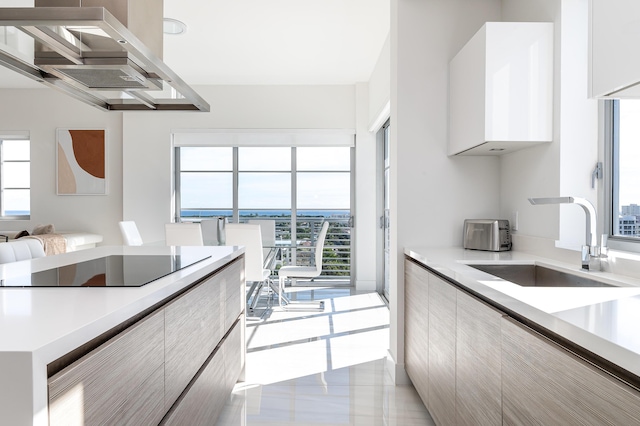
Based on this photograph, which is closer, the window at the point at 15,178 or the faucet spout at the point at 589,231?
the faucet spout at the point at 589,231

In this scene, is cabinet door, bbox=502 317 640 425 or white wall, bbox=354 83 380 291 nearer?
cabinet door, bbox=502 317 640 425

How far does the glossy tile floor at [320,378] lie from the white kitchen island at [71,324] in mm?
676

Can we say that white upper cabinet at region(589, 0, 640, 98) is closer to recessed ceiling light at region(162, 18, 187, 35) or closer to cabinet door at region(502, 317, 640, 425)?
cabinet door at region(502, 317, 640, 425)

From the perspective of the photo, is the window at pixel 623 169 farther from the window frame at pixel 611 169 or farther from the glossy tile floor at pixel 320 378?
the glossy tile floor at pixel 320 378

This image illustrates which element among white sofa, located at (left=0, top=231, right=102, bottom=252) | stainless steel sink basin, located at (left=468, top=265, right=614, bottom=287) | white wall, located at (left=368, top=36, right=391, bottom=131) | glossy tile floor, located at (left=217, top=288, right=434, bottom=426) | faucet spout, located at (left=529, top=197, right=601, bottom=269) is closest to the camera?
faucet spout, located at (left=529, top=197, right=601, bottom=269)

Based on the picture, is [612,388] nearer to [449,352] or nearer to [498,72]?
[449,352]

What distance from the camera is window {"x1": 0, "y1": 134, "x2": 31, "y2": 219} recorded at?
21.1ft

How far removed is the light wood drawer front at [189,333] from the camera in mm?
1384

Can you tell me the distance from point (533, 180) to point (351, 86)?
420 cm

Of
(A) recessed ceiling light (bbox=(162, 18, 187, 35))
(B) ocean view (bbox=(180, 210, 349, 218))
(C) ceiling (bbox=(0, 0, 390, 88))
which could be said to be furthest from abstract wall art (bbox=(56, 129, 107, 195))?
(A) recessed ceiling light (bbox=(162, 18, 187, 35))

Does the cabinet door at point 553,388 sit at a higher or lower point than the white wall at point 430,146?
lower

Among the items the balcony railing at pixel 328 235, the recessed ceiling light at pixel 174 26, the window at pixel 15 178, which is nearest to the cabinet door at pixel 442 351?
the recessed ceiling light at pixel 174 26

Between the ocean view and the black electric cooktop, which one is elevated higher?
the ocean view

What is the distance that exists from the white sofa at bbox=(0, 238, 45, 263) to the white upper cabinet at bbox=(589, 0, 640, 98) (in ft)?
8.18
